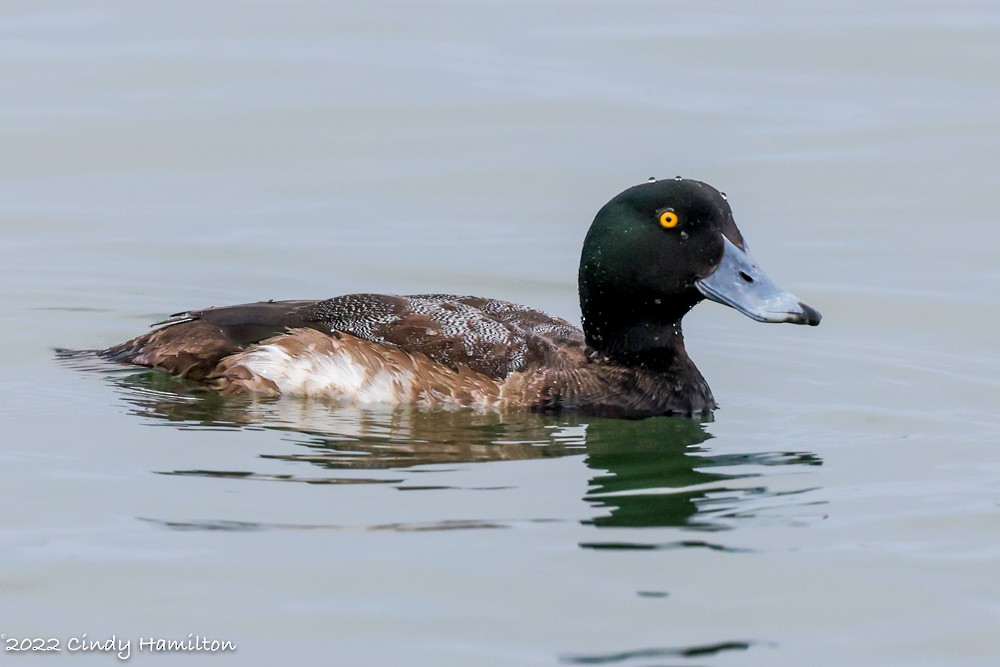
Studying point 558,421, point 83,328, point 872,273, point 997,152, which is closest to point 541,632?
point 558,421

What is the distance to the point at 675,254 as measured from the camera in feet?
32.1

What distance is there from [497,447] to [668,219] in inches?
65.1

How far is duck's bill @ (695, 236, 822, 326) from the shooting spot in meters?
9.60

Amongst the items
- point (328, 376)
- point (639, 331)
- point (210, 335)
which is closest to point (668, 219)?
point (639, 331)

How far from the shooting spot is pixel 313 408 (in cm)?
983

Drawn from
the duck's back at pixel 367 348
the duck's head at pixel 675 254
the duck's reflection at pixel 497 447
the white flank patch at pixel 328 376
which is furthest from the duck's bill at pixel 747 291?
the white flank patch at pixel 328 376

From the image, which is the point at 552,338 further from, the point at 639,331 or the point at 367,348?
the point at 367,348

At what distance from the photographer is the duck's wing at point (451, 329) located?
9.83 metres

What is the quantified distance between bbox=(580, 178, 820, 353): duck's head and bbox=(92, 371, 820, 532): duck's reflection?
2.34ft

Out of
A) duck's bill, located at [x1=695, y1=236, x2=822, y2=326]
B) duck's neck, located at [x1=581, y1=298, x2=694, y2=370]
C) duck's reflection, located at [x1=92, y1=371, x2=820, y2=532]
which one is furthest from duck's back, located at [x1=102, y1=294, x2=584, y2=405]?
duck's bill, located at [x1=695, y1=236, x2=822, y2=326]

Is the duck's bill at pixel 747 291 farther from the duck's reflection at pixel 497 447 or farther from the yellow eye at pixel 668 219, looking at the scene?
the duck's reflection at pixel 497 447

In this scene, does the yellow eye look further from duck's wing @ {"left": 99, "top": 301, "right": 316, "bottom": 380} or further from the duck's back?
duck's wing @ {"left": 99, "top": 301, "right": 316, "bottom": 380}

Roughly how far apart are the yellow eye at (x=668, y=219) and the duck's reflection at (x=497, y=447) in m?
1.05

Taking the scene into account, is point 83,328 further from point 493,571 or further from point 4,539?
point 493,571
